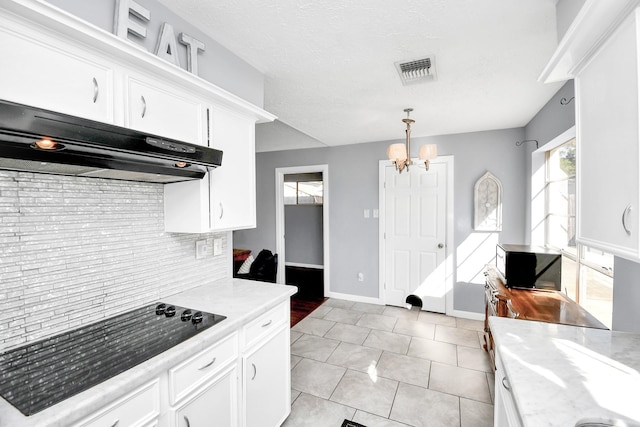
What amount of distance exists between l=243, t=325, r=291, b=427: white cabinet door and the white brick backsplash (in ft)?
2.31

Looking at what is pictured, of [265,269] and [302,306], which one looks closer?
[265,269]

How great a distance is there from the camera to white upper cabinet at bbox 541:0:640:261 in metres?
0.92

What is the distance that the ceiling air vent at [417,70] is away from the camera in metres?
2.04

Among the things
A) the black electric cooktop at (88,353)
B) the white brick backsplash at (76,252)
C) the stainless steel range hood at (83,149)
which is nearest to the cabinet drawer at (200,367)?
the black electric cooktop at (88,353)

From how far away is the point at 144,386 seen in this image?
1.08 m

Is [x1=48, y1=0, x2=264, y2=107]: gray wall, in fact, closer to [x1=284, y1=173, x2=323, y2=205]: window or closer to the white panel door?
the white panel door

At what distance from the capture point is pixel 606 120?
1079mm

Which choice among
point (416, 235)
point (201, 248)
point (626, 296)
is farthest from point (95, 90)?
point (416, 235)

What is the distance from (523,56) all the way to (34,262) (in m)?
2.93

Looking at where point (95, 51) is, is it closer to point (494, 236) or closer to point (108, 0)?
point (108, 0)

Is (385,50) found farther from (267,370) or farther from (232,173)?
(267,370)

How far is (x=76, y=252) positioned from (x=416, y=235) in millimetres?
3781

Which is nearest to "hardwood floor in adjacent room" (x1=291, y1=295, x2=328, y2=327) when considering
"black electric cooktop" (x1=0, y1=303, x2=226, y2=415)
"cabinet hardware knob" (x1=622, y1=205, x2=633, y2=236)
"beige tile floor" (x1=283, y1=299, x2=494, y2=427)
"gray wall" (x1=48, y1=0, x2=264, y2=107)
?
"beige tile floor" (x1=283, y1=299, x2=494, y2=427)

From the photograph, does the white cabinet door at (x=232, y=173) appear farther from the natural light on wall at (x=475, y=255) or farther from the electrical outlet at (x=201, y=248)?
the natural light on wall at (x=475, y=255)
